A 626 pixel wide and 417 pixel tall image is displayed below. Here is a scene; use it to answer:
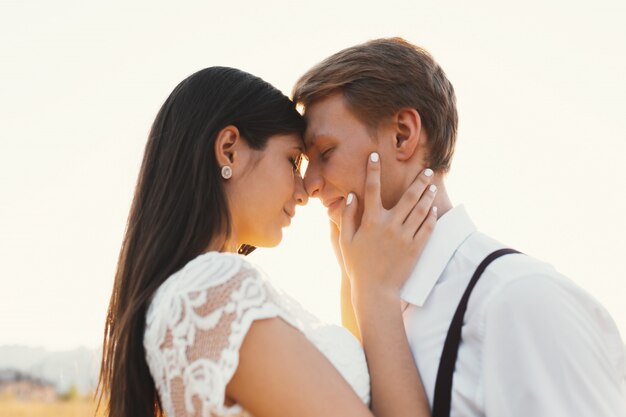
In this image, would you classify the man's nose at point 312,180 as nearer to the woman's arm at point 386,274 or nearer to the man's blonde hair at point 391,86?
the woman's arm at point 386,274

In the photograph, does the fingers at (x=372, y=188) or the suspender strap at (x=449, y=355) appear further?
the fingers at (x=372, y=188)

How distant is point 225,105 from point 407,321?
1.26 meters

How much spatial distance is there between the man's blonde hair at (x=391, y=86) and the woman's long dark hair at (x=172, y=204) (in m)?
0.36

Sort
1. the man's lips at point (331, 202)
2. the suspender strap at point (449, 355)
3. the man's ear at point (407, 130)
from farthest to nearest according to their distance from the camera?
1. the man's lips at point (331, 202)
2. the man's ear at point (407, 130)
3. the suspender strap at point (449, 355)

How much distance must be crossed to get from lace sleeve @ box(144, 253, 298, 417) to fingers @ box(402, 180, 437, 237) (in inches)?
35.0

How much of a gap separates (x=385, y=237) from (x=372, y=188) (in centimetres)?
30

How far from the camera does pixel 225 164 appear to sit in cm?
330

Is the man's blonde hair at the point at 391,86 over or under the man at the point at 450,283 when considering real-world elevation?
over

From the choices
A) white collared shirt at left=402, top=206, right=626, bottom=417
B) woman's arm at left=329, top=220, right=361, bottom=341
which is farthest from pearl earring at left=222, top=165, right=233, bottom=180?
white collared shirt at left=402, top=206, right=626, bottom=417

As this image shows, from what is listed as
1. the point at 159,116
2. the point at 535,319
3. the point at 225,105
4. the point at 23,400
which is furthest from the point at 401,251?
the point at 23,400

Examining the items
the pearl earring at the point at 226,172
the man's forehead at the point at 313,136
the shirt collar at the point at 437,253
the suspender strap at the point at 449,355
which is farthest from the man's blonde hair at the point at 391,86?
the suspender strap at the point at 449,355

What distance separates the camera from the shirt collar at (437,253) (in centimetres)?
322

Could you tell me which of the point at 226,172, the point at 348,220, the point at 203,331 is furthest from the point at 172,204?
the point at 348,220

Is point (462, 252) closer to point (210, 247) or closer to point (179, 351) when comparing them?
point (210, 247)
